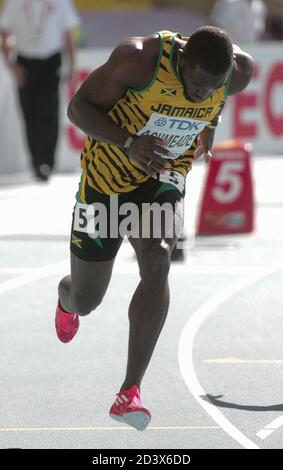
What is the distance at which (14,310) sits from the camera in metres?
9.36

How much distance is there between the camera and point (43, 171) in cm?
1576

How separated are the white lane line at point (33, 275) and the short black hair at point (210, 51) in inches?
171

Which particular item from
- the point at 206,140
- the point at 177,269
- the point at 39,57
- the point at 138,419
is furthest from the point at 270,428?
the point at 39,57

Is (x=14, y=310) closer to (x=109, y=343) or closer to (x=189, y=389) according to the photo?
(x=109, y=343)

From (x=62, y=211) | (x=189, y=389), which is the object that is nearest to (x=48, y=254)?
(x=62, y=211)

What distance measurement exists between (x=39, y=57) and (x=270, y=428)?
9588 millimetres

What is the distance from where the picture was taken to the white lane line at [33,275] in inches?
402

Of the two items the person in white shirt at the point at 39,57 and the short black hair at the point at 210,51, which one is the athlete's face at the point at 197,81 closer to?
the short black hair at the point at 210,51

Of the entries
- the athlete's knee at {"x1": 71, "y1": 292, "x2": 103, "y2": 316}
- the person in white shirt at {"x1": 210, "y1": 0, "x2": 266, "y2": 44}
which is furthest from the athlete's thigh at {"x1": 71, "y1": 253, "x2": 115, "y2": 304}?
the person in white shirt at {"x1": 210, "y1": 0, "x2": 266, "y2": 44}

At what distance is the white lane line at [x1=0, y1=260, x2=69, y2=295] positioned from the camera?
10219mm

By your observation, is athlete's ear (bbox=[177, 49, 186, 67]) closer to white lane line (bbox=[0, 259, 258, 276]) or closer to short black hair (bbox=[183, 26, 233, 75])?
short black hair (bbox=[183, 26, 233, 75])

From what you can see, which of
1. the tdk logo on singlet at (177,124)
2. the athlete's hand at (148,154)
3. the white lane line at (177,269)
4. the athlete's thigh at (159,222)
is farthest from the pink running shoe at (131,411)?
the white lane line at (177,269)

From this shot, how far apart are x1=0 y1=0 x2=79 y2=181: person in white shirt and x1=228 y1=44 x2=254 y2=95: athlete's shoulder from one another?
860 cm

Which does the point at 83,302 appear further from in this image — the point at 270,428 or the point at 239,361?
the point at 239,361
